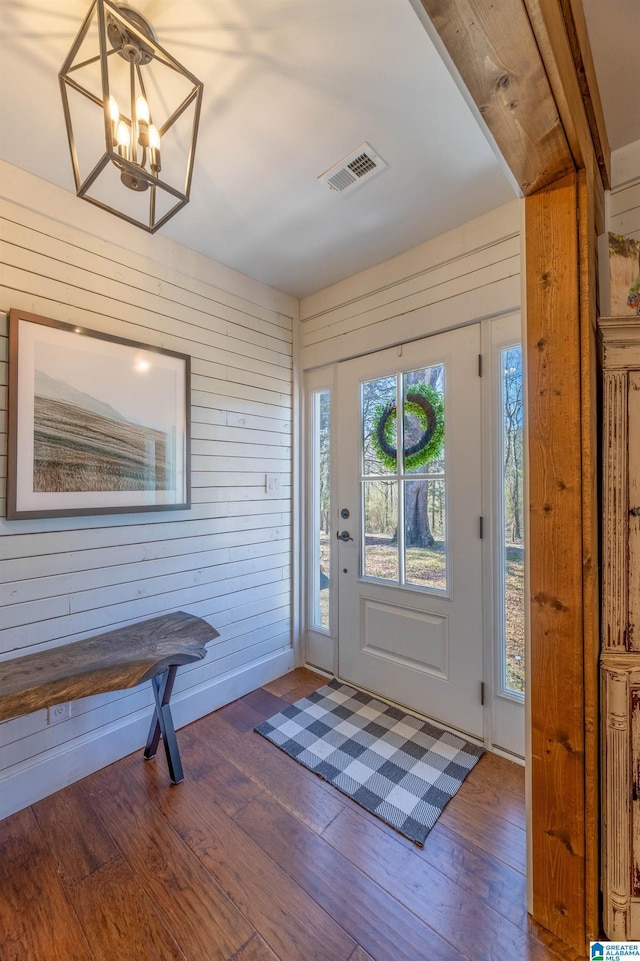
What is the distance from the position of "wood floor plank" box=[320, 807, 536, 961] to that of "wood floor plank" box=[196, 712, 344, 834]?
0.29 feet

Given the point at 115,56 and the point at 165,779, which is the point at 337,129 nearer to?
the point at 115,56

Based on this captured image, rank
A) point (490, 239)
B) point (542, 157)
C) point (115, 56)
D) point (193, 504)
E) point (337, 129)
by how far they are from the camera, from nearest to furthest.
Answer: point (542, 157)
point (115, 56)
point (337, 129)
point (490, 239)
point (193, 504)

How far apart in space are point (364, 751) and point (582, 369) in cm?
184

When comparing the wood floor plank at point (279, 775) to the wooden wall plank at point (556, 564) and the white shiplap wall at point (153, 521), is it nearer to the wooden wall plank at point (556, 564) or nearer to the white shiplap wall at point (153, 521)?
the white shiplap wall at point (153, 521)

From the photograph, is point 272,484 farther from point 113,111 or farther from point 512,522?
point 113,111

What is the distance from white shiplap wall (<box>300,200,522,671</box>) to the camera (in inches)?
71.5

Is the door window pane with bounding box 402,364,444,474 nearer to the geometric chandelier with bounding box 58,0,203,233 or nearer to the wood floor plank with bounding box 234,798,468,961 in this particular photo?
the geometric chandelier with bounding box 58,0,203,233

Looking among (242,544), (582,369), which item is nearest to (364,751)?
(242,544)

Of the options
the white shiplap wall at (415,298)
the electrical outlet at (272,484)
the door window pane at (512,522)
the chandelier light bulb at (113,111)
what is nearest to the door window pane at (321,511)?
the white shiplap wall at (415,298)

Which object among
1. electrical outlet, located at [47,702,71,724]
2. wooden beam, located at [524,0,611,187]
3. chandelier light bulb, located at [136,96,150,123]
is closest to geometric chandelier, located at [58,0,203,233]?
chandelier light bulb, located at [136,96,150,123]

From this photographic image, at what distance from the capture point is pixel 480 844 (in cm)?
140

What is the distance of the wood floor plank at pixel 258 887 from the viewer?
1.10 m

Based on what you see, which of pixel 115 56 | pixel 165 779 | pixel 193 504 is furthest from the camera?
pixel 193 504

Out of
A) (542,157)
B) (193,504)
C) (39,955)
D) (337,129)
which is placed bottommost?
(39,955)
